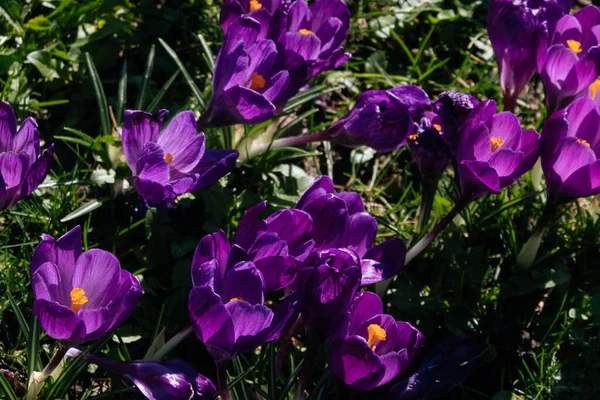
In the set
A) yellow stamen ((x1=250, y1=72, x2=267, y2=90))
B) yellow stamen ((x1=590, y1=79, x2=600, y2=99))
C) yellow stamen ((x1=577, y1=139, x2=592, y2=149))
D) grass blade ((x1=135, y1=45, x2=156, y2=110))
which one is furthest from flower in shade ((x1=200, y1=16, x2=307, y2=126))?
yellow stamen ((x1=590, y1=79, x2=600, y2=99))

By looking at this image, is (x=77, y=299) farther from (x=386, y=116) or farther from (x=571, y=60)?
(x=571, y=60)

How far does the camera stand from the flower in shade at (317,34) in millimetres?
2328

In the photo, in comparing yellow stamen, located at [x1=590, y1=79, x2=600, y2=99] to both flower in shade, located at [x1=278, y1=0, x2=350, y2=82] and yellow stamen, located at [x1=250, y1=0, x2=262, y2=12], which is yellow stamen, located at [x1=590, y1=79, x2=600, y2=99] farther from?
yellow stamen, located at [x1=250, y1=0, x2=262, y2=12]

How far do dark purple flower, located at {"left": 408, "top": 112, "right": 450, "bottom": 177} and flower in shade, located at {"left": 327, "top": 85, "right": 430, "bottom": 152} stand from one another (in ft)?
0.14

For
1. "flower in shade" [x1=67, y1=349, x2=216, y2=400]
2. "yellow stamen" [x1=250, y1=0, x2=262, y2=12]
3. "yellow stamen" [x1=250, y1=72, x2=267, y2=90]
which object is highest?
"yellow stamen" [x1=250, y1=0, x2=262, y2=12]

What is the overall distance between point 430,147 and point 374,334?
0.65m

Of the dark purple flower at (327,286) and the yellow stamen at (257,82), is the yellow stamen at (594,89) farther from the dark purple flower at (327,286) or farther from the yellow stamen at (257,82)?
the dark purple flower at (327,286)

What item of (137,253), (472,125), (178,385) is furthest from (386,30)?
(178,385)

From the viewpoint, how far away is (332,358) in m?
1.76

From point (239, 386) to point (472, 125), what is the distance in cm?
89

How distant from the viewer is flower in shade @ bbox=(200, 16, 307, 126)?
2.14m

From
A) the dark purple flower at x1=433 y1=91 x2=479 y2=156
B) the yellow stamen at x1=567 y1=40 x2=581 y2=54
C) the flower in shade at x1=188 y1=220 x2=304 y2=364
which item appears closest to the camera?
the flower in shade at x1=188 y1=220 x2=304 y2=364

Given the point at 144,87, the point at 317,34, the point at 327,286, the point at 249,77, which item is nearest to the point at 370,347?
the point at 327,286

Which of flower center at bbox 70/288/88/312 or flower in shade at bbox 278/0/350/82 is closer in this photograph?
flower center at bbox 70/288/88/312
